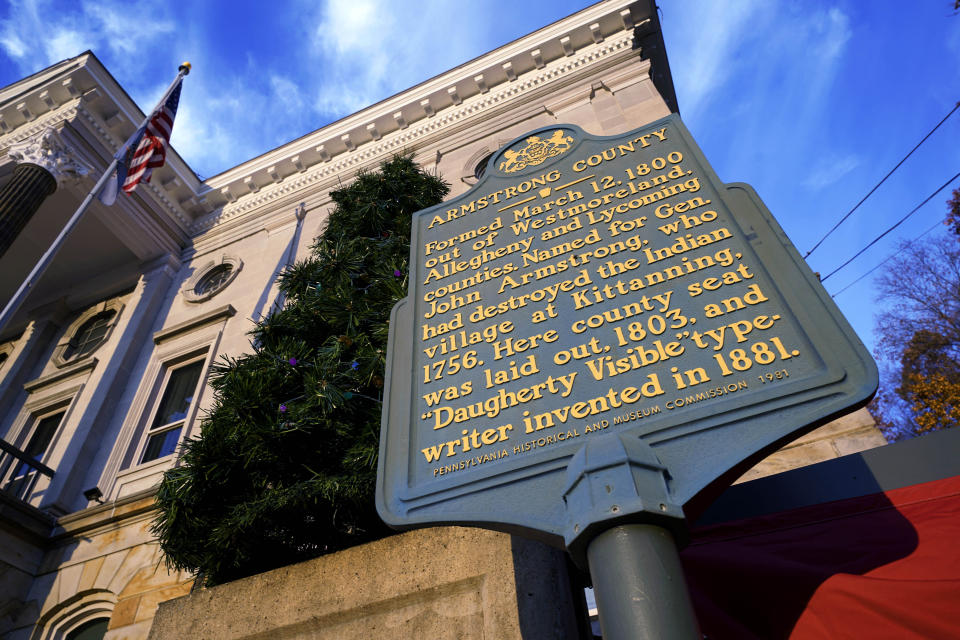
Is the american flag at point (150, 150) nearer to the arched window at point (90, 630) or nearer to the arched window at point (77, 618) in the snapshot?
the arched window at point (77, 618)

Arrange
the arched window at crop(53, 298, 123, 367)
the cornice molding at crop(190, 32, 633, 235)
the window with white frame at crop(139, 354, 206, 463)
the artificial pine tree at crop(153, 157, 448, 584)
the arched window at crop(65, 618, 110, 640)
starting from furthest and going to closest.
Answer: the cornice molding at crop(190, 32, 633, 235)
the arched window at crop(53, 298, 123, 367)
the window with white frame at crop(139, 354, 206, 463)
the arched window at crop(65, 618, 110, 640)
the artificial pine tree at crop(153, 157, 448, 584)

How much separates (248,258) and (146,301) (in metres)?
2.61

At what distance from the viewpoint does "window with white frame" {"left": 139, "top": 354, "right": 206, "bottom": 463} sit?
11602 mm

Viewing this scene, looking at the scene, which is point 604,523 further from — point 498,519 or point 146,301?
→ point 146,301

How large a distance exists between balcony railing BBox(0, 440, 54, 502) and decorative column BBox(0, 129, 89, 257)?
4089 millimetres

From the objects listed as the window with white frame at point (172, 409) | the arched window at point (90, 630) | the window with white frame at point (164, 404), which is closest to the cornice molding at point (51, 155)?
the window with white frame at point (164, 404)

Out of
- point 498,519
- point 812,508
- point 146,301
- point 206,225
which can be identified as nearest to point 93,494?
point 146,301

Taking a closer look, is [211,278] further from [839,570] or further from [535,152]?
[839,570]

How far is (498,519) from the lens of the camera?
267 cm

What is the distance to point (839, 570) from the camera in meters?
3.08

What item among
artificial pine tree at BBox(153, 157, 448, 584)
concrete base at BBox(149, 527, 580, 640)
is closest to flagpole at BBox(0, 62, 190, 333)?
artificial pine tree at BBox(153, 157, 448, 584)

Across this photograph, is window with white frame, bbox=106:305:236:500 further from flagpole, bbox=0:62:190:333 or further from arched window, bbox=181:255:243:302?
flagpole, bbox=0:62:190:333

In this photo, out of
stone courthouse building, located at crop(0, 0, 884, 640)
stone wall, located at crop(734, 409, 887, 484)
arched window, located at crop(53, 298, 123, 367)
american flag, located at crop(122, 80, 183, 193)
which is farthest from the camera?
arched window, located at crop(53, 298, 123, 367)

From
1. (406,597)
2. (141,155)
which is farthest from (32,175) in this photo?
(406,597)
